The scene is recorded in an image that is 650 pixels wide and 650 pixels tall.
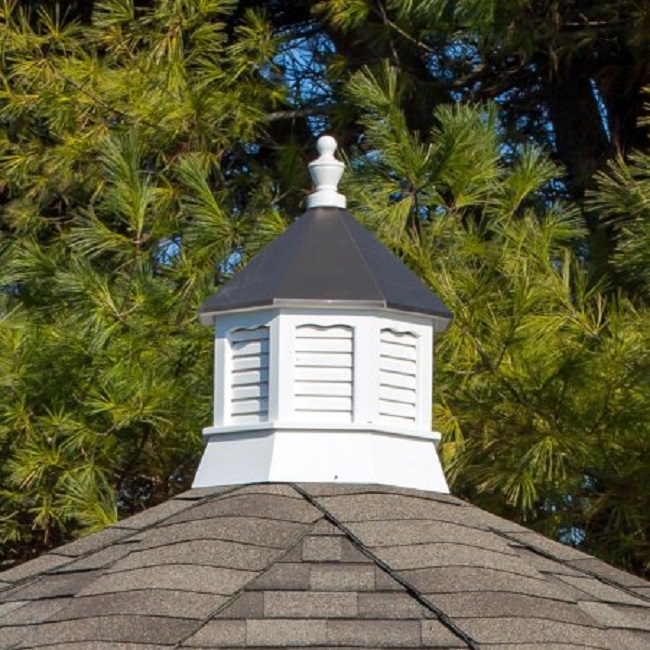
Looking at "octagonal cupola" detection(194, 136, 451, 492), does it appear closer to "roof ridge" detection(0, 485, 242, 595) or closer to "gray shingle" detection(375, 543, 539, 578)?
"roof ridge" detection(0, 485, 242, 595)

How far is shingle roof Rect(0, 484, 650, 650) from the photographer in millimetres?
4957

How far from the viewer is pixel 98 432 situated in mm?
9508

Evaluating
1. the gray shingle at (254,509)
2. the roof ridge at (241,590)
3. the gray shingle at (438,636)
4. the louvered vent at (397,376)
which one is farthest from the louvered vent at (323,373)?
the gray shingle at (438,636)

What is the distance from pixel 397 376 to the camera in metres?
5.96

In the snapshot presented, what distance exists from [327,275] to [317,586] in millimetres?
1145

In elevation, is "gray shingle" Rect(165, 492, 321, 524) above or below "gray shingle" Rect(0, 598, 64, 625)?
above

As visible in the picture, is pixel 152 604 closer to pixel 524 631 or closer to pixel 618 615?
pixel 524 631

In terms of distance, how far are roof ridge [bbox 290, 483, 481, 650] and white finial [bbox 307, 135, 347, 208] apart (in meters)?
1.08

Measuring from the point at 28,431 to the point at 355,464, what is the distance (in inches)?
158

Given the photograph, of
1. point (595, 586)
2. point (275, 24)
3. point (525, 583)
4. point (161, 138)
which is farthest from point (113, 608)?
point (275, 24)

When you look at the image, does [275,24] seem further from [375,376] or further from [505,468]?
[375,376]

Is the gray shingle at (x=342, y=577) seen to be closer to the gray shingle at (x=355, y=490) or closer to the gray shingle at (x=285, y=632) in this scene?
the gray shingle at (x=285, y=632)

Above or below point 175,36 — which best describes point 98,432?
below

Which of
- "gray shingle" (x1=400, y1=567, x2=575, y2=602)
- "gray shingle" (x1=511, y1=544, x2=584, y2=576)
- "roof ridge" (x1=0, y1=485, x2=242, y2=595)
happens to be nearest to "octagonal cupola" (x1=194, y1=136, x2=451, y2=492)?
"roof ridge" (x1=0, y1=485, x2=242, y2=595)
